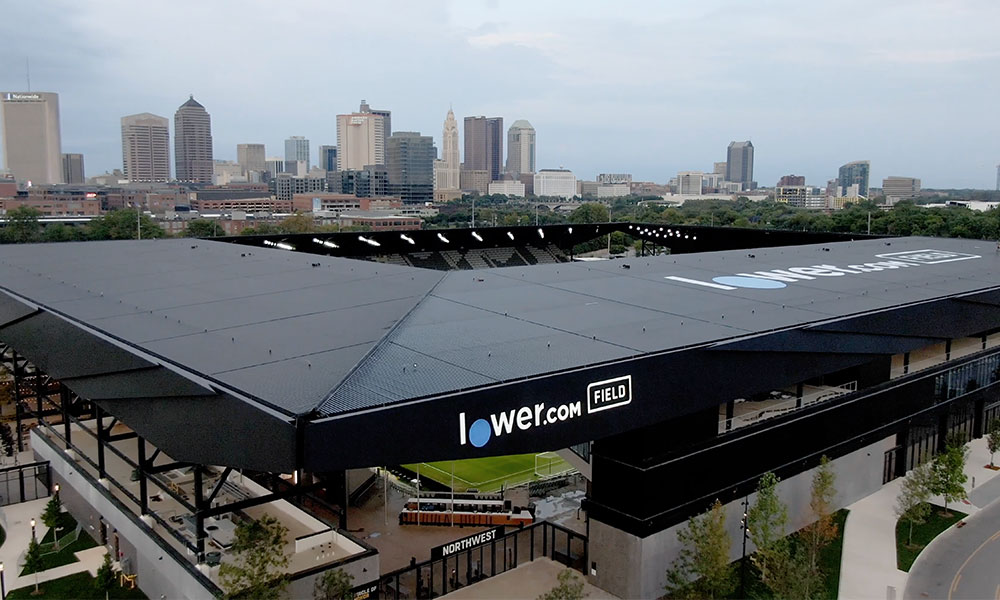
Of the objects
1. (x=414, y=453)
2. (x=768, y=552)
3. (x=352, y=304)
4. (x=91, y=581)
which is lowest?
(x=91, y=581)

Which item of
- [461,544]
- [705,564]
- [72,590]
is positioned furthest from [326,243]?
[705,564]

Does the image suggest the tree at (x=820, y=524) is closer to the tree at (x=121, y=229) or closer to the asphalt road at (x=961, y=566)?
the asphalt road at (x=961, y=566)

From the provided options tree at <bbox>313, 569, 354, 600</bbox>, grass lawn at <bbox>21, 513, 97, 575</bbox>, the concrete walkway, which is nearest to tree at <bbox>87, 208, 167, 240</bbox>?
the concrete walkway

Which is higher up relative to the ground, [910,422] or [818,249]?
[818,249]

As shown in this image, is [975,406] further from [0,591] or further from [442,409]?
[0,591]

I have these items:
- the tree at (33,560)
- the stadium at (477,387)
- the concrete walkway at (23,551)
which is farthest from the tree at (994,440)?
the tree at (33,560)

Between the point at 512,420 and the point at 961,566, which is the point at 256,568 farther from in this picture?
the point at 961,566

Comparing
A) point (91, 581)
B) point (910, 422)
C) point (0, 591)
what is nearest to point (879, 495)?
point (910, 422)
